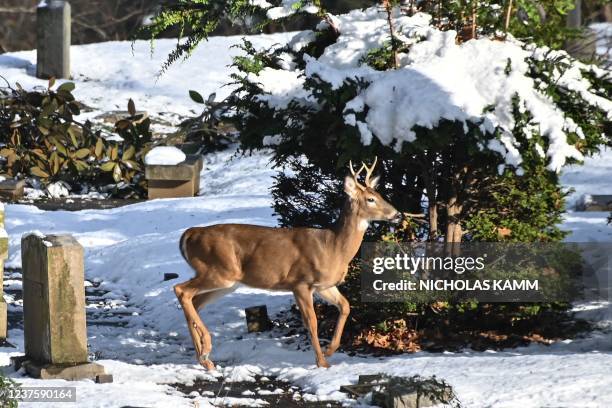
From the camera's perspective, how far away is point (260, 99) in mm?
10422

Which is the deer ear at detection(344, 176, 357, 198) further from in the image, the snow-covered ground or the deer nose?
the snow-covered ground

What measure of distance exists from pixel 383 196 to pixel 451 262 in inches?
34.0

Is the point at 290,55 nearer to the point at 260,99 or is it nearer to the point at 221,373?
the point at 260,99

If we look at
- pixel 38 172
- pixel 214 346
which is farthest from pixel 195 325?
pixel 38 172

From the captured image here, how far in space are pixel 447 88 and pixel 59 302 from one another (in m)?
3.48

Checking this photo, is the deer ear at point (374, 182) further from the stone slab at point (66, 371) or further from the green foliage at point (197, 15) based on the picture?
the stone slab at point (66, 371)

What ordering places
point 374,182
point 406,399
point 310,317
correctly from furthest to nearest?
1. point 374,182
2. point 310,317
3. point 406,399

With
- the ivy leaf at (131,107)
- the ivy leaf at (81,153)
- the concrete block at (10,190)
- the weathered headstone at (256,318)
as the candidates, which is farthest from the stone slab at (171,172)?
the weathered headstone at (256,318)

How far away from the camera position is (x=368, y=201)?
388 inches

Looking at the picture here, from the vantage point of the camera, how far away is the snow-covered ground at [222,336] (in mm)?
8336

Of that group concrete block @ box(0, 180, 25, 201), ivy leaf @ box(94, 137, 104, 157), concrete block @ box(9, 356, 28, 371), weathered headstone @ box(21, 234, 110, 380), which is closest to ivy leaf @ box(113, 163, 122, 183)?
ivy leaf @ box(94, 137, 104, 157)

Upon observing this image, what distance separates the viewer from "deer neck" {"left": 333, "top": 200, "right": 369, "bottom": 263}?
9.95m

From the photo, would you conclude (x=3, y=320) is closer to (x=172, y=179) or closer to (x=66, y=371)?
(x=66, y=371)

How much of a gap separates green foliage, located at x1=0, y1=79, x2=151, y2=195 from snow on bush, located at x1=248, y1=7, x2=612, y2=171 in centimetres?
789
